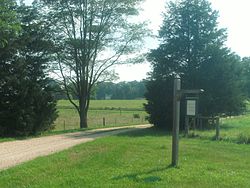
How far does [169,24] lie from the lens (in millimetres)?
34375

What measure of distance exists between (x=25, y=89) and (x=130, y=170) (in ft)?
46.2

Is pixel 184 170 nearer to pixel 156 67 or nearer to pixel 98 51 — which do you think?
pixel 156 67

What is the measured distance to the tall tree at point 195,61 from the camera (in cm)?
3256

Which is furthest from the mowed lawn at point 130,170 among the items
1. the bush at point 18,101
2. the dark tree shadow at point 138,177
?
the bush at point 18,101

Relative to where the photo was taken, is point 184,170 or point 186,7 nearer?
point 184,170

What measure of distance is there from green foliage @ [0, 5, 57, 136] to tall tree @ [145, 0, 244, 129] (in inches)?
369

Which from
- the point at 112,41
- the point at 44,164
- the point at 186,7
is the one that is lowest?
the point at 44,164

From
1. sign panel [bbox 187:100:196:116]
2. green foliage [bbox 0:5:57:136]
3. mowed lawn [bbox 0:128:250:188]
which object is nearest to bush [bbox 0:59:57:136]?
green foliage [bbox 0:5:57:136]

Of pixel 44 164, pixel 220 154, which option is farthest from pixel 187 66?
pixel 44 164

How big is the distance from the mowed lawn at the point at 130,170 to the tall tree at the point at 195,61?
16.9m

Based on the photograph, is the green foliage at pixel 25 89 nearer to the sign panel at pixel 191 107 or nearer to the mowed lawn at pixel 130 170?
the mowed lawn at pixel 130 170

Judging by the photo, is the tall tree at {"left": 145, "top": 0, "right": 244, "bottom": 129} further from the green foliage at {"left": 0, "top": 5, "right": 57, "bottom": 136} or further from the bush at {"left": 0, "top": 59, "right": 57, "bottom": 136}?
the bush at {"left": 0, "top": 59, "right": 57, "bottom": 136}

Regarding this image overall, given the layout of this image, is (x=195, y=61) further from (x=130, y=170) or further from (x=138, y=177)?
(x=138, y=177)

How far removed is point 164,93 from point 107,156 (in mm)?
18711
